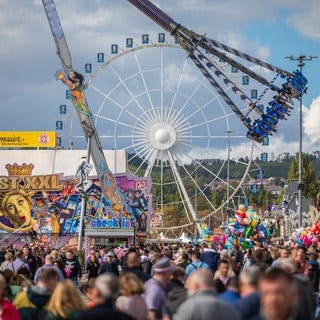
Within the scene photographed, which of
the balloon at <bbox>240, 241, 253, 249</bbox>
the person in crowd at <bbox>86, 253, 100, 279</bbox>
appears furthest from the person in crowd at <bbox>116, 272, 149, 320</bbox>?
the balloon at <bbox>240, 241, 253, 249</bbox>

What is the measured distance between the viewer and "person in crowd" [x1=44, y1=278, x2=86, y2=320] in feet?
34.9

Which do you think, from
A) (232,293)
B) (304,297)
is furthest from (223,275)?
(232,293)

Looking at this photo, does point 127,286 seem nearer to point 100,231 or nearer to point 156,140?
point 100,231

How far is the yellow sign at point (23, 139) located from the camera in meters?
125

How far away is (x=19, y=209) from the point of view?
85062mm

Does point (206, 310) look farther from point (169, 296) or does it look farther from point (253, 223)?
point (253, 223)

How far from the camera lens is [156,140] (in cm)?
8650

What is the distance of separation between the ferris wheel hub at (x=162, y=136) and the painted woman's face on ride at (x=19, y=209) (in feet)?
34.3

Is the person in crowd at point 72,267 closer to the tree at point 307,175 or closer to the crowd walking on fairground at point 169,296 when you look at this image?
the crowd walking on fairground at point 169,296

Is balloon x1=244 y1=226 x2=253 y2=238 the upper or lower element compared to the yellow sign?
lower

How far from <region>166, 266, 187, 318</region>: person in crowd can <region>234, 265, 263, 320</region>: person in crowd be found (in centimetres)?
125

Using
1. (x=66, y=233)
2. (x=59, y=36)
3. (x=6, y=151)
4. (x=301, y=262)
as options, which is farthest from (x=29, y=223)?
(x=301, y=262)

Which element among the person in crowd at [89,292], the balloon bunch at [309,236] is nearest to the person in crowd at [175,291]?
the person in crowd at [89,292]

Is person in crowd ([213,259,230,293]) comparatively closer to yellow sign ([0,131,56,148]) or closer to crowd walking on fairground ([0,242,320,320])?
crowd walking on fairground ([0,242,320,320])
